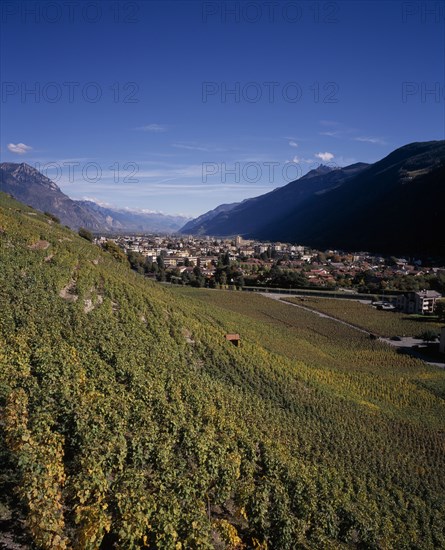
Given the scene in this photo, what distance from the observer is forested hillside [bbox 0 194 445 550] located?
27.4 ft

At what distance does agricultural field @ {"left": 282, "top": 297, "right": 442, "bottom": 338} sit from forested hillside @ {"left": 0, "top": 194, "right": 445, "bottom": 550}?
73.1 feet

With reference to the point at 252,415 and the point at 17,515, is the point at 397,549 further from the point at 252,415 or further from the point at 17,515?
the point at 17,515

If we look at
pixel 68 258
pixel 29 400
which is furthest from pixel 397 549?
pixel 68 258

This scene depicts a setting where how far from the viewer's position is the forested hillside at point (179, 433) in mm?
8359

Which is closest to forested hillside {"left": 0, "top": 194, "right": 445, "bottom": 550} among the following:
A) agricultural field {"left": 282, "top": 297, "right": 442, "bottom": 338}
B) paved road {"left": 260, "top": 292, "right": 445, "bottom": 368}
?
paved road {"left": 260, "top": 292, "right": 445, "bottom": 368}

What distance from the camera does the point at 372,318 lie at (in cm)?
6022

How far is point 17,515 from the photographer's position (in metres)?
8.11

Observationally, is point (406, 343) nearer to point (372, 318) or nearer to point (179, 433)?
point (372, 318)

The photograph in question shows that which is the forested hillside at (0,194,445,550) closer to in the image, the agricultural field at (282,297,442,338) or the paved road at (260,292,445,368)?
the paved road at (260,292,445,368)

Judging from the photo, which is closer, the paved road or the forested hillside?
the forested hillside

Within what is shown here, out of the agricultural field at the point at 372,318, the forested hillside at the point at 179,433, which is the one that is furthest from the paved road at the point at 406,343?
the forested hillside at the point at 179,433

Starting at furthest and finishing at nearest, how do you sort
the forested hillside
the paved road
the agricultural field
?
the agricultural field
the paved road
the forested hillside

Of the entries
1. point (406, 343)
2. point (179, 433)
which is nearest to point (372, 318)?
point (406, 343)

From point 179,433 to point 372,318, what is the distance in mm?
53731
